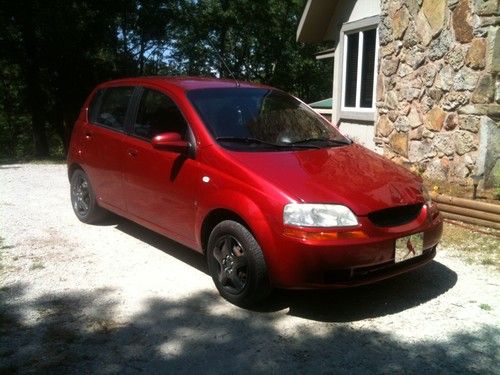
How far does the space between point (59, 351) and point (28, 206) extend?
4.64 meters

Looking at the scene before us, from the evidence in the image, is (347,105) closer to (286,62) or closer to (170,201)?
(170,201)

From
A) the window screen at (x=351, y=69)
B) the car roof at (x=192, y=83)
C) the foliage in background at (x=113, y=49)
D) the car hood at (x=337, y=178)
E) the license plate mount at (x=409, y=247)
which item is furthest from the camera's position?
the foliage in background at (x=113, y=49)

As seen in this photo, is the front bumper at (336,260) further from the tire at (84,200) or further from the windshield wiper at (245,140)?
the tire at (84,200)

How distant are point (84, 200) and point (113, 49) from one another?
1320cm

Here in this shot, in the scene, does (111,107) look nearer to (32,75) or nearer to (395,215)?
(395,215)

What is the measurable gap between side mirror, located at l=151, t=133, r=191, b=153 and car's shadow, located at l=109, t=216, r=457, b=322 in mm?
1231

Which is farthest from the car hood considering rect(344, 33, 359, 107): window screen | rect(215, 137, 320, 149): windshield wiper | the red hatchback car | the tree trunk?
the tree trunk

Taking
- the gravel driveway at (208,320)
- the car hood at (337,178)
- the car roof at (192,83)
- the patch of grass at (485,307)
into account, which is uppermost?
the car roof at (192,83)

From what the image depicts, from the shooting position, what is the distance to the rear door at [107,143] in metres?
5.47

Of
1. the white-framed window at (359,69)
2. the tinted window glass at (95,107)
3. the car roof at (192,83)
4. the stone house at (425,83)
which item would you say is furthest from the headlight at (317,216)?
the white-framed window at (359,69)

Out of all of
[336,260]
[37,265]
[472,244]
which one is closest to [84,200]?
[37,265]

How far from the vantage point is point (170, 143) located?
4363 millimetres

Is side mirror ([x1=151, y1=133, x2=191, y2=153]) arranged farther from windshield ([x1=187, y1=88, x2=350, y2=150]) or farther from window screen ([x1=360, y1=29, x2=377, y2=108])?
window screen ([x1=360, y1=29, x2=377, y2=108])

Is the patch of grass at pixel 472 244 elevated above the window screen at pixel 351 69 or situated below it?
below
